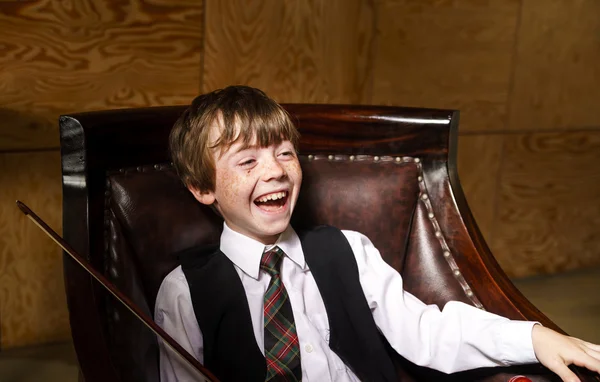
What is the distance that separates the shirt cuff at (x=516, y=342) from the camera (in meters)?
1.46

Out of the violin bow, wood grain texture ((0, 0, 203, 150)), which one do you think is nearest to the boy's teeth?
the violin bow

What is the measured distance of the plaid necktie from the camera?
1525mm

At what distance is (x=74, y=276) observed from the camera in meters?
1.41

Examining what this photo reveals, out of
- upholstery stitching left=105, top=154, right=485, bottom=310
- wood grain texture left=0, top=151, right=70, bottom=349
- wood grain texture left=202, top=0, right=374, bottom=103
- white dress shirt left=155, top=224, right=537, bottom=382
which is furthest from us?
wood grain texture left=202, top=0, right=374, bottom=103

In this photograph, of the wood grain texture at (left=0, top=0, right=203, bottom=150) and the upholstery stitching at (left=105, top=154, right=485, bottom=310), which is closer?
the upholstery stitching at (left=105, top=154, right=485, bottom=310)

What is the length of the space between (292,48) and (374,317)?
3.91ft

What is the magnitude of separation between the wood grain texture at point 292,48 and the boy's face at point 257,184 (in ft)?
3.31

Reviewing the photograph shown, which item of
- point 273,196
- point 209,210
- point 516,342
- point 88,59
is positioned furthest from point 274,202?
point 88,59

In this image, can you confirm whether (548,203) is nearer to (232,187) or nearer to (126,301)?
(232,187)

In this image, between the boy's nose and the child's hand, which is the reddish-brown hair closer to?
the boy's nose

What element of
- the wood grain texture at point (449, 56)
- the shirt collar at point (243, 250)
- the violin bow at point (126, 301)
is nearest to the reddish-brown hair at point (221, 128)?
the shirt collar at point (243, 250)

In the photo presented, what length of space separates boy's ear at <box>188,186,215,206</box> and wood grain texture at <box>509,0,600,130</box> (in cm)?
178

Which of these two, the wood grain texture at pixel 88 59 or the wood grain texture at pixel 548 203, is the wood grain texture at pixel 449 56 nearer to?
the wood grain texture at pixel 548 203

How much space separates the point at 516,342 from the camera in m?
1.47
